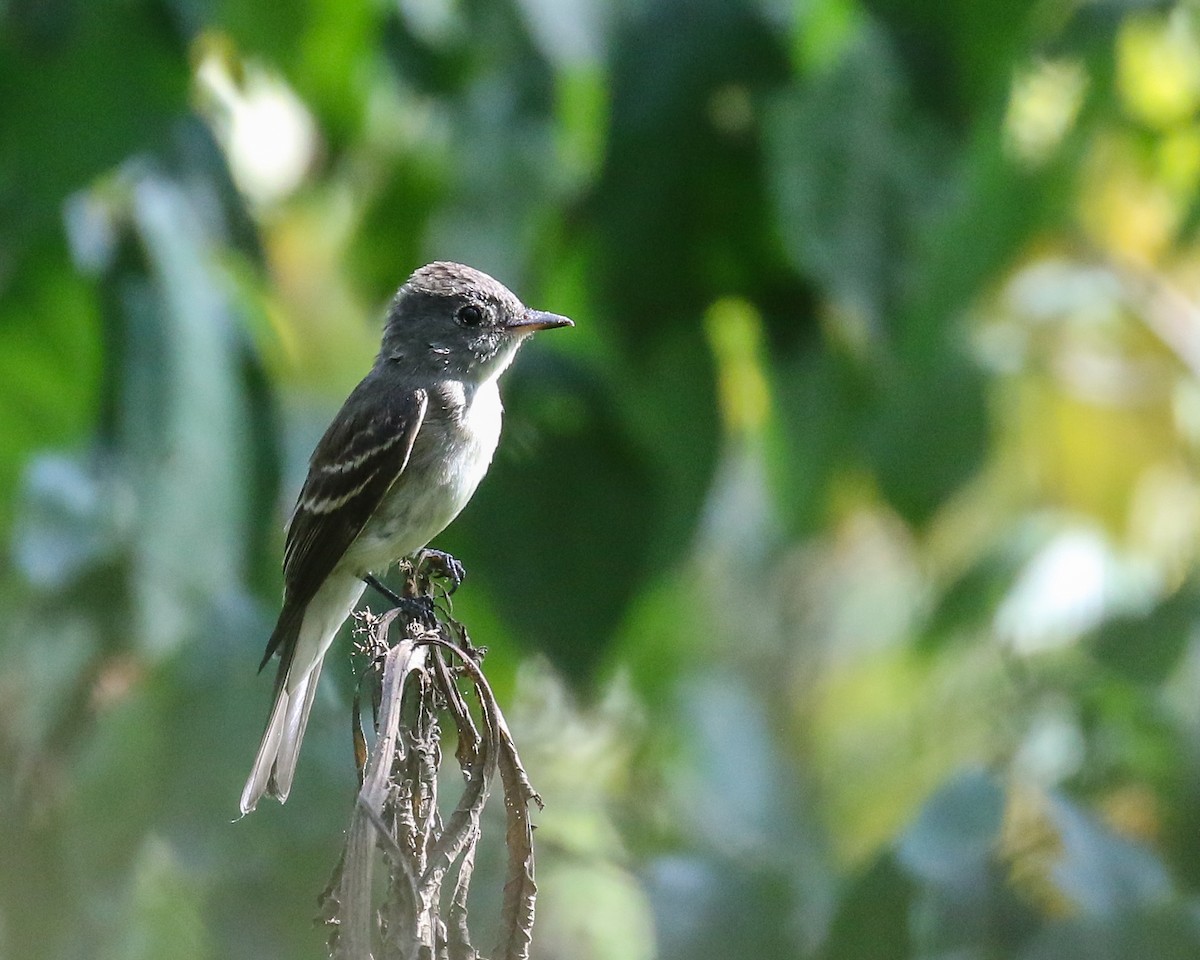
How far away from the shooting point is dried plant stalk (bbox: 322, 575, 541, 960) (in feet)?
4.43

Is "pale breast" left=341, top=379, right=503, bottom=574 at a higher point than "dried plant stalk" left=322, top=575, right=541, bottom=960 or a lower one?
higher

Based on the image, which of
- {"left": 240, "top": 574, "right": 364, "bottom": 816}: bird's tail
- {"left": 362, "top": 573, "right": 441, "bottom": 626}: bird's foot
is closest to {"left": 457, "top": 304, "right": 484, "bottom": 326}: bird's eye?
{"left": 240, "top": 574, "right": 364, "bottom": 816}: bird's tail

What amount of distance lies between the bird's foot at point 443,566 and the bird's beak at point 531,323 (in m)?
0.47

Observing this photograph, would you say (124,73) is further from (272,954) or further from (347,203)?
(347,203)

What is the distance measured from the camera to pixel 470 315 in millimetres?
3355

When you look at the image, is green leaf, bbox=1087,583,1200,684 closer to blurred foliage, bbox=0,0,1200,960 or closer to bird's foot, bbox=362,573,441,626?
blurred foliage, bbox=0,0,1200,960

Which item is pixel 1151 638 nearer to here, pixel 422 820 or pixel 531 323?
pixel 531 323

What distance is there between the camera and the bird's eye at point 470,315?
11.0 ft

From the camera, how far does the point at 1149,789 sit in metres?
4.40

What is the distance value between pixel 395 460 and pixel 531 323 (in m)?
0.44

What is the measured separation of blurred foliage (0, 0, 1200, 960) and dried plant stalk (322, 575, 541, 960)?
484 millimetres

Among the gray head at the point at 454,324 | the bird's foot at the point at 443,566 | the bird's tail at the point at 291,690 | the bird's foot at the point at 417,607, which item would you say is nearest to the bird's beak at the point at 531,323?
the gray head at the point at 454,324

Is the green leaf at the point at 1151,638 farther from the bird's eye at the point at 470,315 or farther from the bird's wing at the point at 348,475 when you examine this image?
the bird's wing at the point at 348,475

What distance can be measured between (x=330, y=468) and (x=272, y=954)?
89 centimetres
